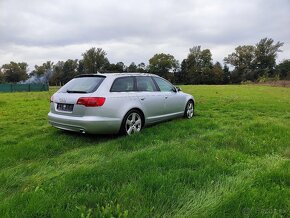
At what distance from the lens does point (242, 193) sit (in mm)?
3246

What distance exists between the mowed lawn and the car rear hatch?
0.66m

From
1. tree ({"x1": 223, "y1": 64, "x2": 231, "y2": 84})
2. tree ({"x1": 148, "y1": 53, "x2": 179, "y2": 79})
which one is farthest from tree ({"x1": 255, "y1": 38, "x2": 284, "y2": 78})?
tree ({"x1": 148, "y1": 53, "x2": 179, "y2": 79})

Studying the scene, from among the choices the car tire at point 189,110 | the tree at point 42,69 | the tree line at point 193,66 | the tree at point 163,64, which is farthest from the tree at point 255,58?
the car tire at point 189,110

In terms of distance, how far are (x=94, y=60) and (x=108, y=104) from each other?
276ft

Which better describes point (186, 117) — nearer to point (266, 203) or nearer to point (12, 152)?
point (12, 152)

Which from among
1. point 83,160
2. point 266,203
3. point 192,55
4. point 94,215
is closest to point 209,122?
point 83,160

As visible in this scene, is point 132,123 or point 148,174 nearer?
point 148,174

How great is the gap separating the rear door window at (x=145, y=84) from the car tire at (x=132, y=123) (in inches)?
27.6

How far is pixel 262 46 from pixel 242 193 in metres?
94.9

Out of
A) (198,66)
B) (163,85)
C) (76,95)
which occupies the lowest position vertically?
(76,95)

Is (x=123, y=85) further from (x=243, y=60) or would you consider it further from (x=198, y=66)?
(x=243, y=60)

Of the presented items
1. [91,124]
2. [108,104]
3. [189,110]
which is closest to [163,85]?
[189,110]

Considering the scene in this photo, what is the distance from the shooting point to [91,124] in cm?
571

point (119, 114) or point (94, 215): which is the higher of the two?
point (119, 114)
